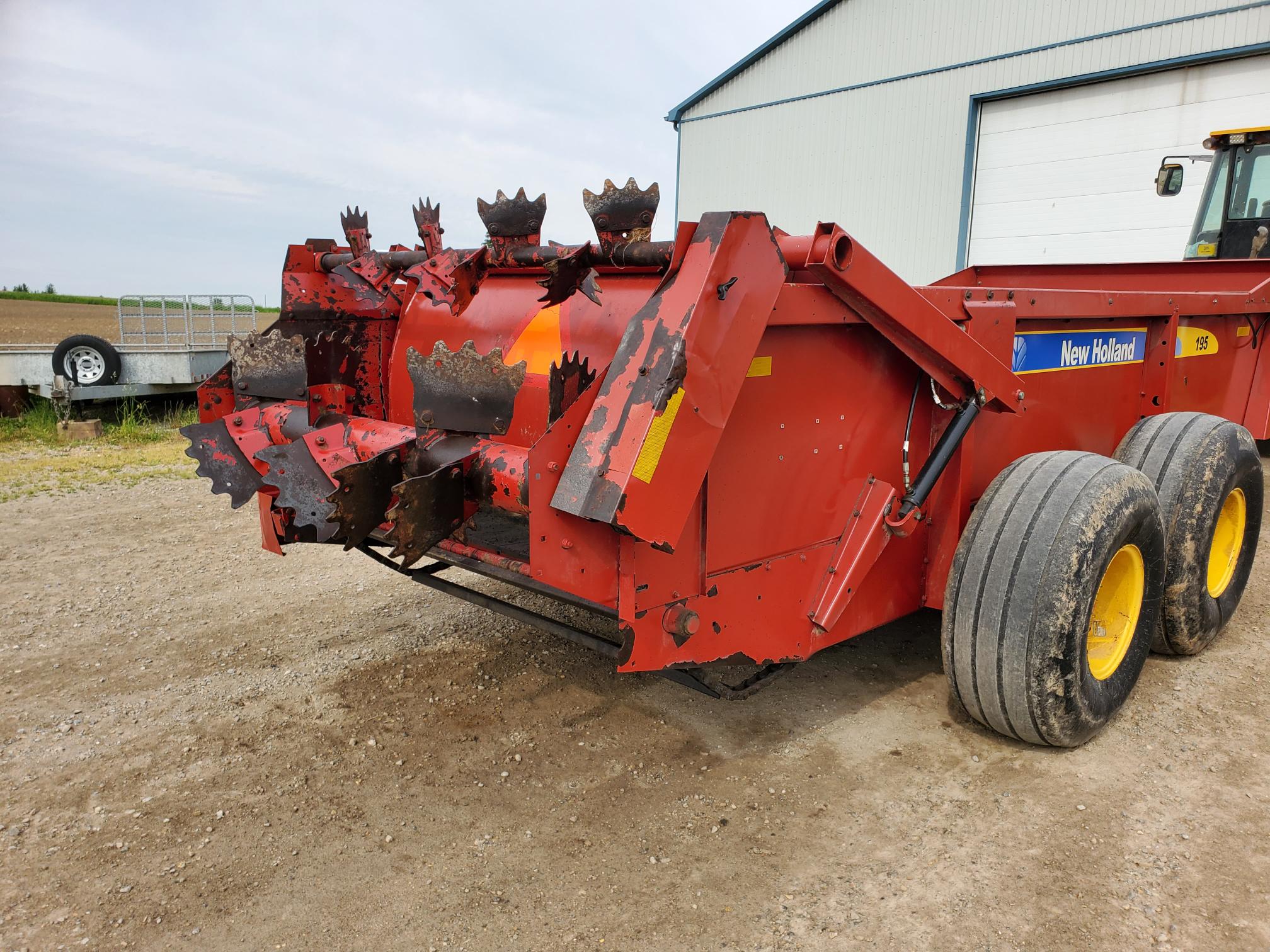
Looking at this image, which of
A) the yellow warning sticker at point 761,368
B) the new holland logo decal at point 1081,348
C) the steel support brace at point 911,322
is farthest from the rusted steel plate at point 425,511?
the new holland logo decal at point 1081,348

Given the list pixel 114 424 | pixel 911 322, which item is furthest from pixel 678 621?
pixel 114 424

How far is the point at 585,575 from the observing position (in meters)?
2.31

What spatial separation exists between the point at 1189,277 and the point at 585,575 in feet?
15.7

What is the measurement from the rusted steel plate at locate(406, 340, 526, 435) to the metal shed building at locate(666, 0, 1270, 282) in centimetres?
1037

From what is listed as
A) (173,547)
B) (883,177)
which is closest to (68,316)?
(883,177)

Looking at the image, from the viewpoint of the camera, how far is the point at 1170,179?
244 inches

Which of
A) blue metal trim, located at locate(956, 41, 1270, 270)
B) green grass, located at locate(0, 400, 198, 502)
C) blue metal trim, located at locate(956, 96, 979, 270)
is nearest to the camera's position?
green grass, located at locate(0, 400, 198, 502)

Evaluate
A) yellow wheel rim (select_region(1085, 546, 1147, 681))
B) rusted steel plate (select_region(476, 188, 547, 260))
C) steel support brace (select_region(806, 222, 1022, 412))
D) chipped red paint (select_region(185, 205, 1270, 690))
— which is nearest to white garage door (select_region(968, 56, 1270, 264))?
chipped red paint (select_region(185, 205, 1270, 690))

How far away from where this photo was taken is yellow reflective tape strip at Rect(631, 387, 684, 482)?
218cm

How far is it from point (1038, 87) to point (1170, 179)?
634cm

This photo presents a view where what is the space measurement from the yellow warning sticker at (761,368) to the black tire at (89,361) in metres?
10.3

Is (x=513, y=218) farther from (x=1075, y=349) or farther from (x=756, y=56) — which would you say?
(x=756, y=56)

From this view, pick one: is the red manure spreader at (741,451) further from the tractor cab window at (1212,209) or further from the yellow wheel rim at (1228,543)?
the tractor cab window at (1212,209)

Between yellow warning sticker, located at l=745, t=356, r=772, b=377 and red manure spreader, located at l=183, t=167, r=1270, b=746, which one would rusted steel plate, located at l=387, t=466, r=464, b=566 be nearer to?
red manure spreader, located at l=183, t=167, r=1270, b=746
